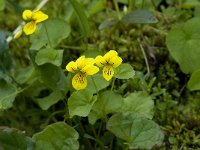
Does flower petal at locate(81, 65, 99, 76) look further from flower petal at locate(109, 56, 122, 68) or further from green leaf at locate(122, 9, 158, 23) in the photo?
green leaf at locate(122, 9, 158, 23)

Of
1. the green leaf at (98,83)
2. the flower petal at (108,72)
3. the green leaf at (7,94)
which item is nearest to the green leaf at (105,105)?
the green leaf at (98,83)

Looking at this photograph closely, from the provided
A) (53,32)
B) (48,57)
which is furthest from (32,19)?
(53,32)

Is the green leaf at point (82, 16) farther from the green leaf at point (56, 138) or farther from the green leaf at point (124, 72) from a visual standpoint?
the green leaf at point (56, 138)

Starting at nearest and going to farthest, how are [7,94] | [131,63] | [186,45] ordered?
1. [7,94]
2. [186,45]
3. [131,63]

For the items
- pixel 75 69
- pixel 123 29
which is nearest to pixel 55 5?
pixel 123 29

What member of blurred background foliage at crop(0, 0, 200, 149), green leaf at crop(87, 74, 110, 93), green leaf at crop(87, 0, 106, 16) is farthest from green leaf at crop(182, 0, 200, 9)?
green leaf at crop(87, 74, 110, 93)

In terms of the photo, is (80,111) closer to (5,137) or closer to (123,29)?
(5,137)

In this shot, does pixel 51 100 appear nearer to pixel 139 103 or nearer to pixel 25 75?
pixel 25 75
